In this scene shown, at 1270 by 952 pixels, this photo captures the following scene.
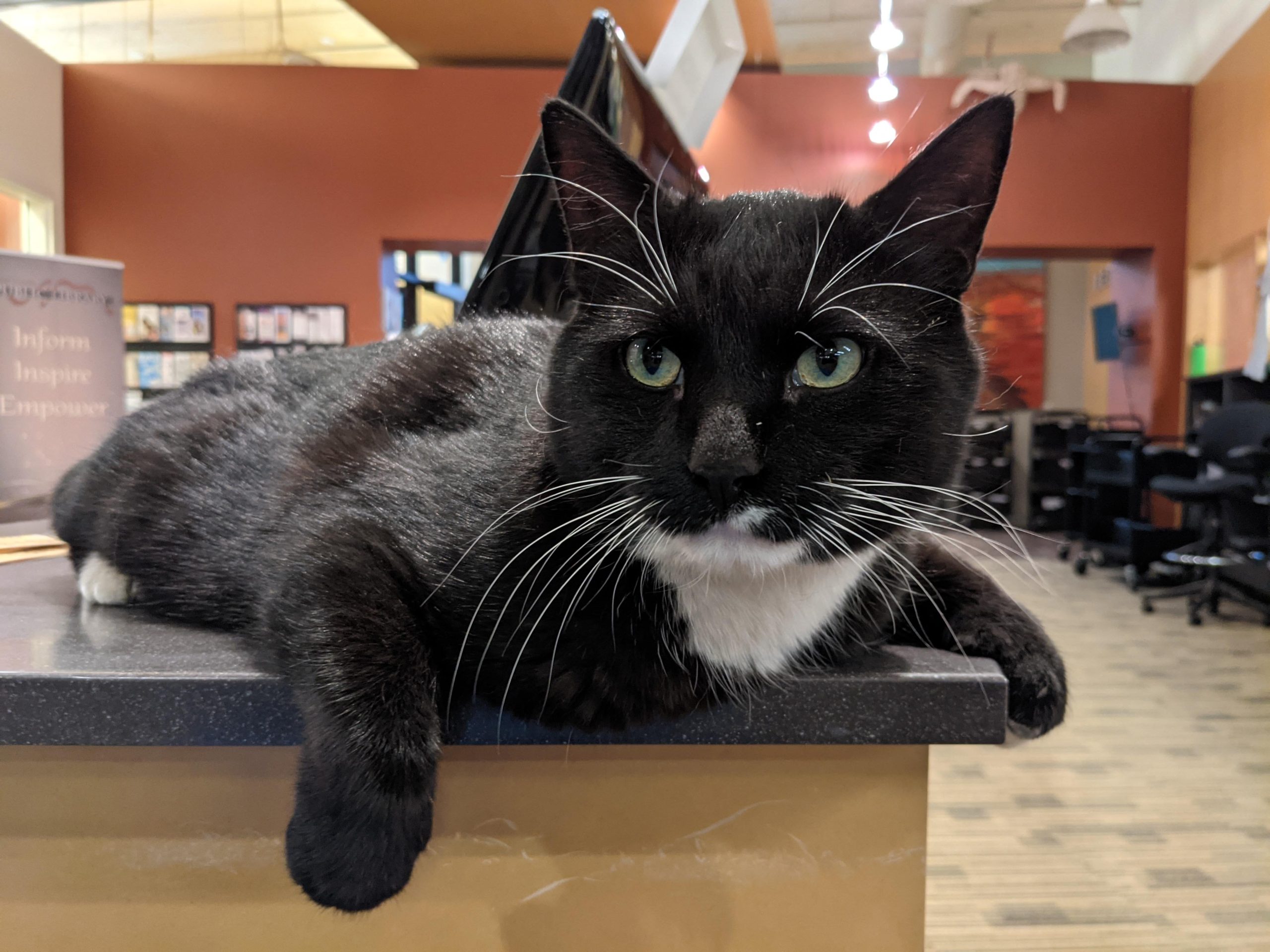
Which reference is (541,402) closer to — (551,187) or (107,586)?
(551,187)

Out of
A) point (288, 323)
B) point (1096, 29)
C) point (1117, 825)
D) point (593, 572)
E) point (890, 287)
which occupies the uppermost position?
point (1096, 29)

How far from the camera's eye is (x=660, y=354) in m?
0.70

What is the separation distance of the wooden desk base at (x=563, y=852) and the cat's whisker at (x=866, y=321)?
0.35m

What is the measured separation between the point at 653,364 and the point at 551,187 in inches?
Answer: 22.1

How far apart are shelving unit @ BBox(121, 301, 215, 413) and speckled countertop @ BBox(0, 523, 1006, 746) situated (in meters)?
6.38

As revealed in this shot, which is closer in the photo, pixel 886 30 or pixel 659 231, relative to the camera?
pixel 659 231

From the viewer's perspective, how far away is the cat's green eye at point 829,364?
0.67 metres

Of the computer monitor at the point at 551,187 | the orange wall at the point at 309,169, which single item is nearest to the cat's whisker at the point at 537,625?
the computer monitor at the point at 551,187

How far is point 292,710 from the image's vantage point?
726 millimetres

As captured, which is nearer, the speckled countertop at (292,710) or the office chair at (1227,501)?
the speckled countertop at (292,710)

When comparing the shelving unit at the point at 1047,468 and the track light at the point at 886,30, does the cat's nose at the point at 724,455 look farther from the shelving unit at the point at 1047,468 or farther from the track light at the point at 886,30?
the shelving unit at the point at 1047,468

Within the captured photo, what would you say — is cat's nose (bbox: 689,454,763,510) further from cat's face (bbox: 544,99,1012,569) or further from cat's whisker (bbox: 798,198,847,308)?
cat's whisker (bbox: 798,198,847,308)

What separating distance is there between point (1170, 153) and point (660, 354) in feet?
24.9

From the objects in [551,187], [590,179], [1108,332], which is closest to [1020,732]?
[590,179]
